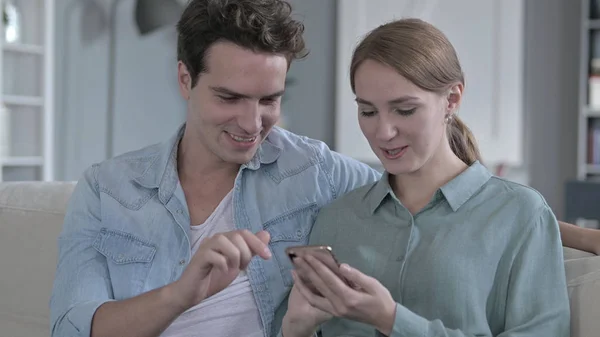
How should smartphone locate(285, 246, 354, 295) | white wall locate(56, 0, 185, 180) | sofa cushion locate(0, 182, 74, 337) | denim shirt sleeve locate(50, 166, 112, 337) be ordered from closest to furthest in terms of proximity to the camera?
smartphone locate(285, 246, 354, 295) → denim shirt sleeve locate(50, 166, 112, 337) → sofa cushion locate(0, 182, 74, 337) → white wall locate(56, 0, 185, 180)

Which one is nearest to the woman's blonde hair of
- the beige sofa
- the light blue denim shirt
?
the light blue denim shirt

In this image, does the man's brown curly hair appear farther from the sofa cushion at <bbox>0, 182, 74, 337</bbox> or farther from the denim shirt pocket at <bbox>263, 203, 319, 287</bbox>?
the sofa cushion at <bbox>0, 182, 74, 337</bbox>

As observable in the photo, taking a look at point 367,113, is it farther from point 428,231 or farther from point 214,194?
point 214,194

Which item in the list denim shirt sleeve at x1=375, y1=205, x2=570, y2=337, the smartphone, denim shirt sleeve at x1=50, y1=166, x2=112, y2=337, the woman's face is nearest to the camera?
the smartphone

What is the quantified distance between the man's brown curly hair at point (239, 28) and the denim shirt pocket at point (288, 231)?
327 mm

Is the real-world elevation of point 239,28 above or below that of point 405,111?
above

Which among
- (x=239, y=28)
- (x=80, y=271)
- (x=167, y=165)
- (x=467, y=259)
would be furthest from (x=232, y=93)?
A: (x=467, y=259)

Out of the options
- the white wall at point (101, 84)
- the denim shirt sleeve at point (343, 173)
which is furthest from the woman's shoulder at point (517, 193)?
the white wall at point (101, 84)

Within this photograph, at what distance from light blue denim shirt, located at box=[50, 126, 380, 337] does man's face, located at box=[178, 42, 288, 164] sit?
0.08 meters

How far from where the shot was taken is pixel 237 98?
1.73m

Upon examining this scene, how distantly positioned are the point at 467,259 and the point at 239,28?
25.4 inches

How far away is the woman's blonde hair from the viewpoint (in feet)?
5.00

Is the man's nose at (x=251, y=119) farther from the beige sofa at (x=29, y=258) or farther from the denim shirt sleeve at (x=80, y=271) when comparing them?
the beige sofa at (x=29, y=258)

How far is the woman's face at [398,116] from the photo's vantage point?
1518 millimetres
